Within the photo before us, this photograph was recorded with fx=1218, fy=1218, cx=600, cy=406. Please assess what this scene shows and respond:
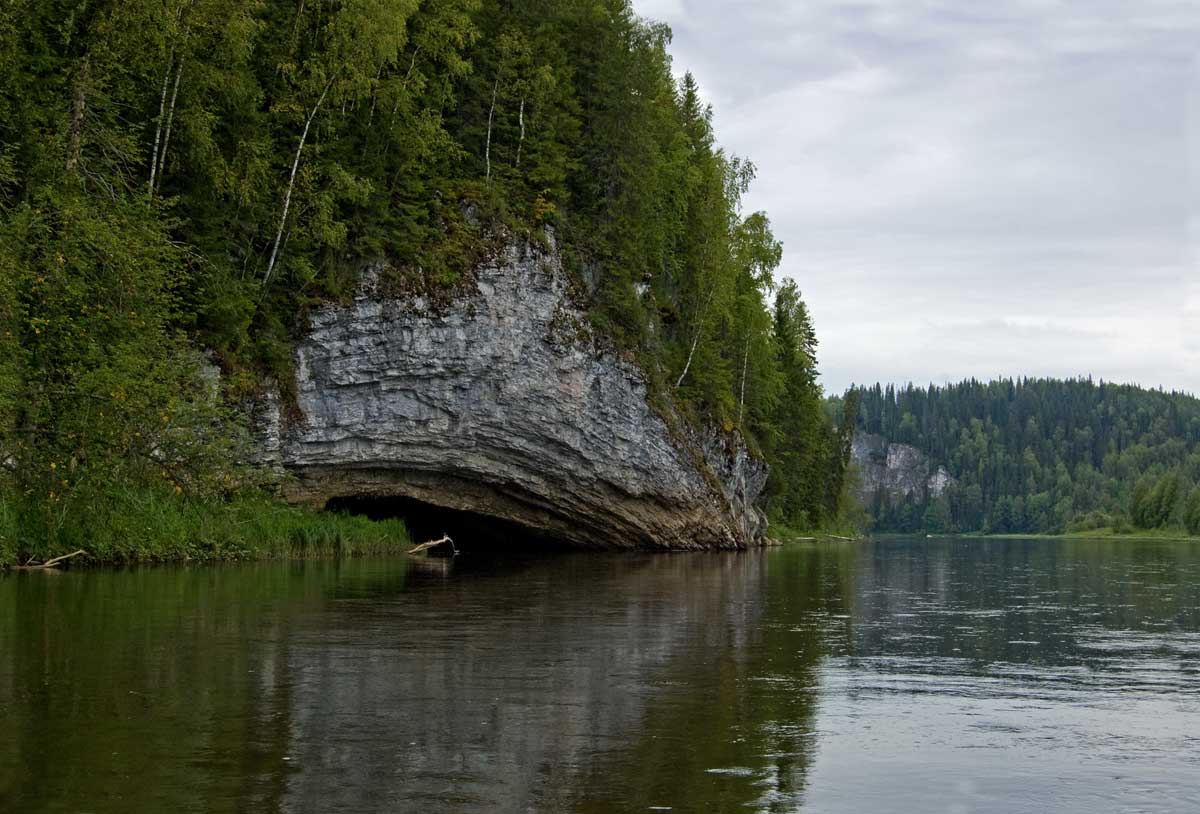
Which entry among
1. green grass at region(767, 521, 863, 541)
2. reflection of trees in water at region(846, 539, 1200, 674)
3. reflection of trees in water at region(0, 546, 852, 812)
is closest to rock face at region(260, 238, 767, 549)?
reflection of trees in water at region(846, 539, 1200, 674)

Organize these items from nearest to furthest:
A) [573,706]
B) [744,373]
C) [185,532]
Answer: [573,706] → [185,532] → [744,373]

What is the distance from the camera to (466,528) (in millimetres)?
54719

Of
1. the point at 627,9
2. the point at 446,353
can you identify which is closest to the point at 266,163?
the point at 446,353

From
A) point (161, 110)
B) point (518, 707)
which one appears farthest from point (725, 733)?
point (161, 110)

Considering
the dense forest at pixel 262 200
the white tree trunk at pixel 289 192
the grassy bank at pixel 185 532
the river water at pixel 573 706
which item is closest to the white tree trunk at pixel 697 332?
the dense forest at pixel 262 200

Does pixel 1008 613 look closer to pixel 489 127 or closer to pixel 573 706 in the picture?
pixel 573 706

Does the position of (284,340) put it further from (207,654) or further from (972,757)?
(972,757)

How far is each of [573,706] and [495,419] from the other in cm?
3340

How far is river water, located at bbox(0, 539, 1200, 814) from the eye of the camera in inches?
292

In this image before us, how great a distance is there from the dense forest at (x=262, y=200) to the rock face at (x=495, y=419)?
127cm

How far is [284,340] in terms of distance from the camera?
39219 mm

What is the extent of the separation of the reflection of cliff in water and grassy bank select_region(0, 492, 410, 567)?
10270 mm

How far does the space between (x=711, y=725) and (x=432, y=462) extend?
34154mm

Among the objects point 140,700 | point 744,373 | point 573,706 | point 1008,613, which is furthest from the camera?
point 744,373
